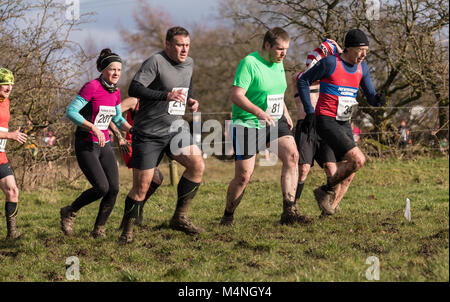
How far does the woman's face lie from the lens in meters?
5.62

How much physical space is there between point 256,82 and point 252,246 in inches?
71.4

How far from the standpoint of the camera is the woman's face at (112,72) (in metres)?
5.62

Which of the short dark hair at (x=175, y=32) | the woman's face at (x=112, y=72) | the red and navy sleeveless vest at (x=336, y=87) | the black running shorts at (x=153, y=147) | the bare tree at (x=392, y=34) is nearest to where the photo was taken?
the short dark hair at (x=175, y=32)

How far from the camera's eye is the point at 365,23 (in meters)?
13.7

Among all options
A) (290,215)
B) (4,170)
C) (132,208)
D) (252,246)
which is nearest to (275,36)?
(290,215)

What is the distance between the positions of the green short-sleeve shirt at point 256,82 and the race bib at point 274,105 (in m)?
0.03

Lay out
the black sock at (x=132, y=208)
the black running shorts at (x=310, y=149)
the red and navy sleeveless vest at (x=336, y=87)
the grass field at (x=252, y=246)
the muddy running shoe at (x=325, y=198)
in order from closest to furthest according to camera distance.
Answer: the grass field at (x=252, y=246) → the black sock at (x=132, y=208) → the red and navy sleeveless vest at (x=336, y=87) → the muddy running shoe at (x=325, y=198) → the black running shorts at (x=310, y=149)

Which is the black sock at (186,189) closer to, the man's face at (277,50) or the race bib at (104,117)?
the race bib at (104,117)

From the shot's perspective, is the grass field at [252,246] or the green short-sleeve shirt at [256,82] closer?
the grass field at [252,246]

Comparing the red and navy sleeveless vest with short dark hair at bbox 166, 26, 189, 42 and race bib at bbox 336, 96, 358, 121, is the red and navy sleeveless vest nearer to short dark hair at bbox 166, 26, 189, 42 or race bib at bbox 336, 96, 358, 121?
race bib at bbox 336, 96, 358, 121

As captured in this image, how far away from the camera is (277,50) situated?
5.60 meters

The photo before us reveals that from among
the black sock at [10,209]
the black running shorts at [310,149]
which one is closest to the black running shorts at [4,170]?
the black sock at [10,209]
